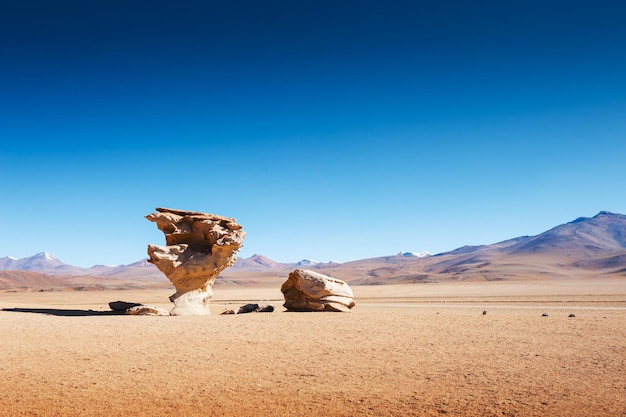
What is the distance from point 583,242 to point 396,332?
665 feet

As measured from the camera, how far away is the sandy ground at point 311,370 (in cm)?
682

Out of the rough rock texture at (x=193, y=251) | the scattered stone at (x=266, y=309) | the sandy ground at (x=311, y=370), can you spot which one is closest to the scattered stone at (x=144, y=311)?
the rough rock texture at (x=193, y=251)

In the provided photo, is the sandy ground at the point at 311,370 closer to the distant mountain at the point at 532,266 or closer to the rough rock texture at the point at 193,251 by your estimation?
the rough rock texture at the point at 193,251

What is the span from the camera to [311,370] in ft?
29.7

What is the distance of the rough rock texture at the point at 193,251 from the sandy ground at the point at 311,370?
649 centimetres

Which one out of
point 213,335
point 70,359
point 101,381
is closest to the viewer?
point 101,381

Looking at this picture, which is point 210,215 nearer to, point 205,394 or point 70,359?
point 70,359

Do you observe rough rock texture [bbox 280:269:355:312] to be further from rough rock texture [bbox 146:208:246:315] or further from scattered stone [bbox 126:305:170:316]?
scattered stone [bbox 126:305:170:316]

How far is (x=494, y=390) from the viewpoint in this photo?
7.59 meters

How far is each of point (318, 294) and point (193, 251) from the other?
631cm

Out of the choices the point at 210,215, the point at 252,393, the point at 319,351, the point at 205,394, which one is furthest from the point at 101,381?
the point at 210,215

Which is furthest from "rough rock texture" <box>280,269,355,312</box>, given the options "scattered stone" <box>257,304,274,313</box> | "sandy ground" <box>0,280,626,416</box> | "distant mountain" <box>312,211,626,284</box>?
"distant mountain" <box>312,211,626,284</box>

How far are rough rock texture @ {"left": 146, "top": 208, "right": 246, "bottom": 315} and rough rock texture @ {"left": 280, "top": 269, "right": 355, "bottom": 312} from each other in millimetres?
3504

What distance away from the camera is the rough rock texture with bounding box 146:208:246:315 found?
21484 millimetres
